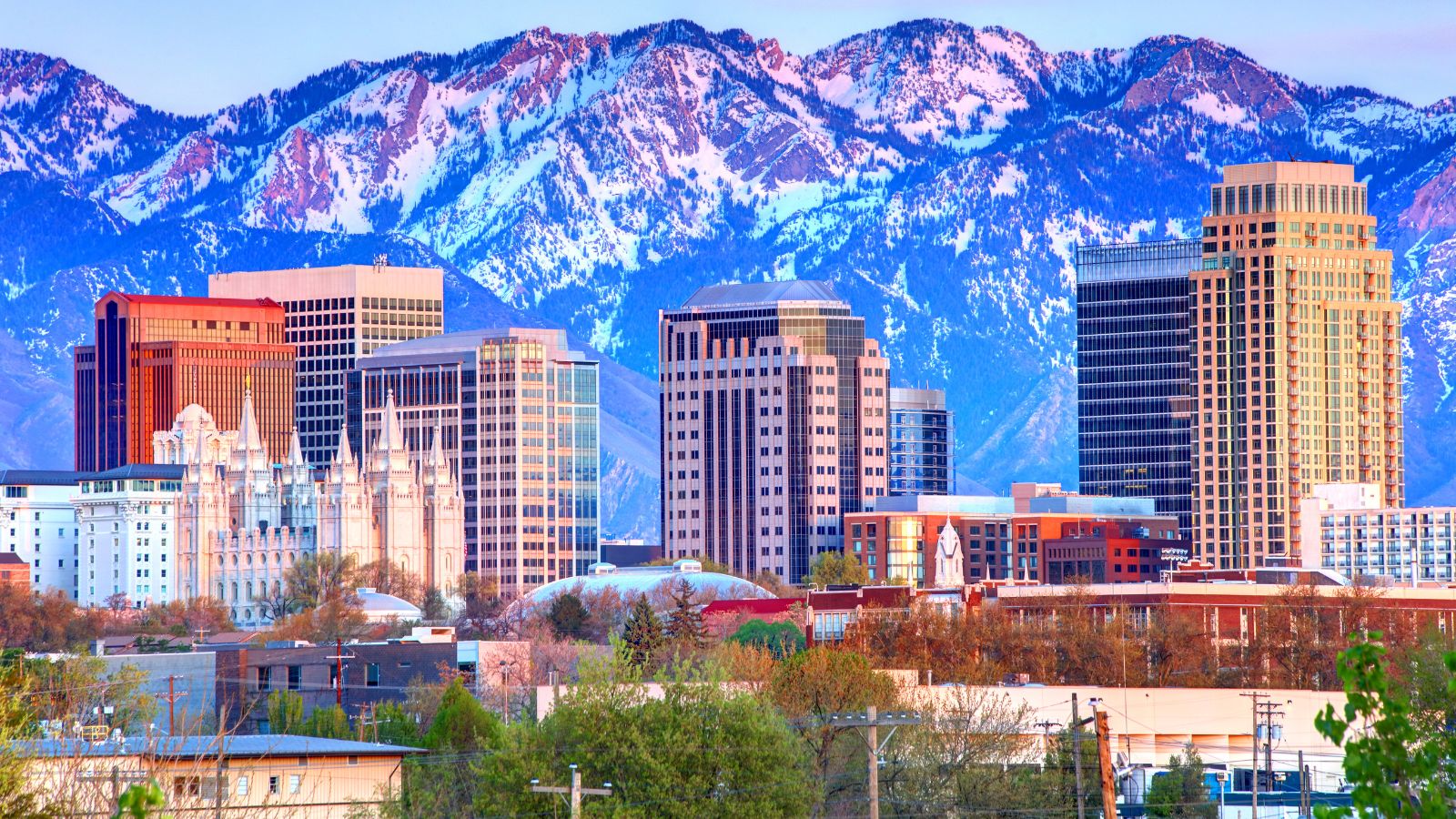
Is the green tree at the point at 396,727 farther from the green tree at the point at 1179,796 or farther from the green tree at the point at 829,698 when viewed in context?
the green tree at the point at 1179,796

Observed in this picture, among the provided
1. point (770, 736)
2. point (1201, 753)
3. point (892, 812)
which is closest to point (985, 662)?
point (1201, 753)

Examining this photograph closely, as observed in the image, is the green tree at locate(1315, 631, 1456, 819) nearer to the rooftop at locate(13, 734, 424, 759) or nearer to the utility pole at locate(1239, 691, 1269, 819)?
the rooftop at locate(13, 734, 424, 759)

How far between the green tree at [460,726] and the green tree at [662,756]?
2253 centimetres

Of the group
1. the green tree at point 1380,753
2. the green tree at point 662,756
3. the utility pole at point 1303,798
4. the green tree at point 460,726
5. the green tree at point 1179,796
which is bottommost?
the green tree at point 1179,796

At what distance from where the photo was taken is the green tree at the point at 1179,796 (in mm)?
125750

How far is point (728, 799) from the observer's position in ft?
330

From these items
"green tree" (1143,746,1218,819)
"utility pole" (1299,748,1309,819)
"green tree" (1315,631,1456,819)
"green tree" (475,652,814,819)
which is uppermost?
"green tree" (1315,631,1456,819)

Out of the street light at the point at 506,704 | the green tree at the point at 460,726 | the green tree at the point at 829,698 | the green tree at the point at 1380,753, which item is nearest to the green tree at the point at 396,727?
the green tree at the point at 460,726

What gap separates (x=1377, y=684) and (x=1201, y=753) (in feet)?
450

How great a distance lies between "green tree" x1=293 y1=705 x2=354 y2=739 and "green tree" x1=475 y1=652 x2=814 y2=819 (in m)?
43.9

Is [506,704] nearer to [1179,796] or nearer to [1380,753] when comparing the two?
[1179,796]

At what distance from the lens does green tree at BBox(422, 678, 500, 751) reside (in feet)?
430

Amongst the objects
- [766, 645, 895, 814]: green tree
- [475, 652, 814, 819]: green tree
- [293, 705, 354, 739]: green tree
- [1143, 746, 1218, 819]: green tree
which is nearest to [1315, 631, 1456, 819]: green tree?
[475, 652, 814, 819]: green tree

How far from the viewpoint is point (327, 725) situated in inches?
6181
